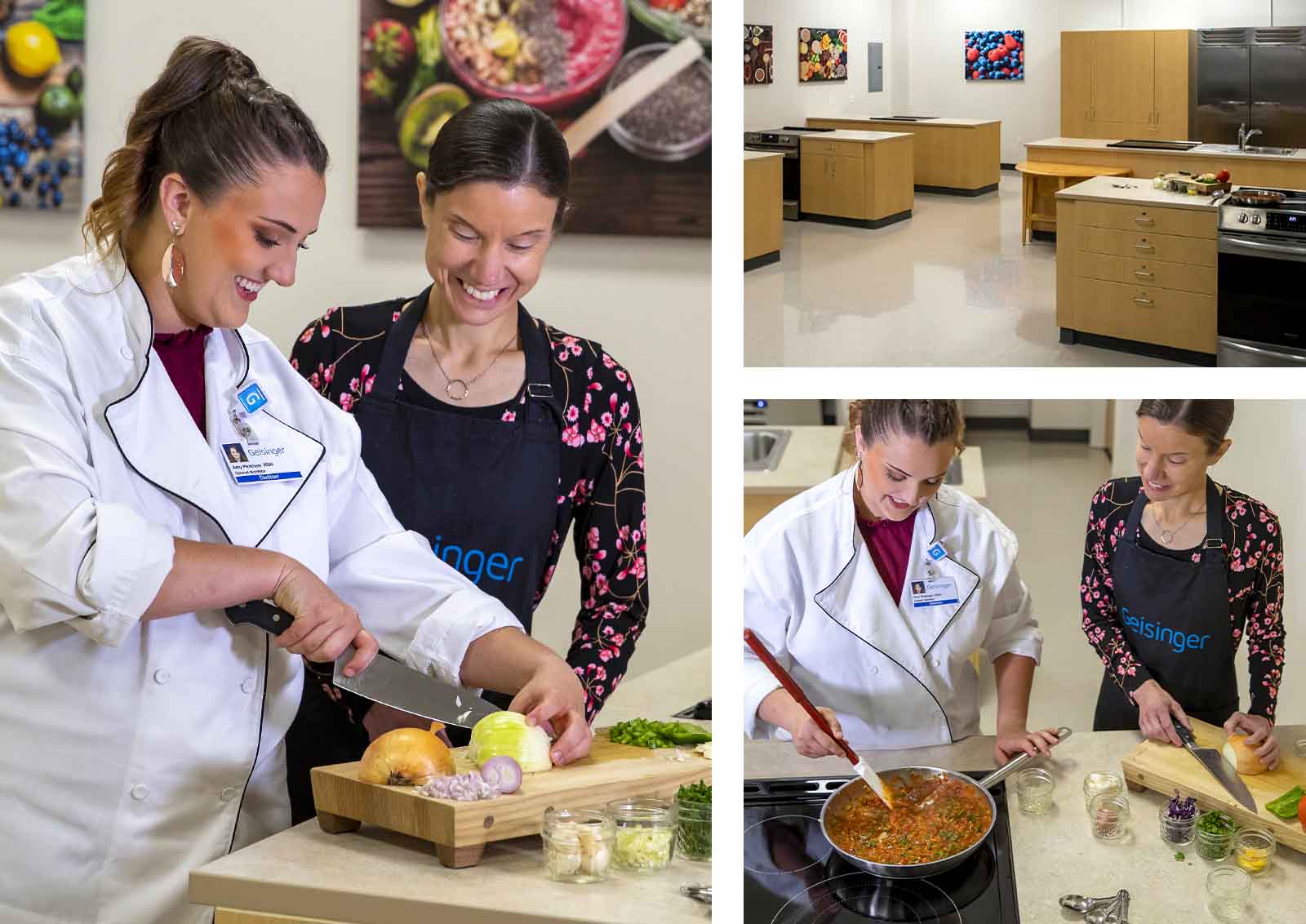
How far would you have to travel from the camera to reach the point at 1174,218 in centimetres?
72

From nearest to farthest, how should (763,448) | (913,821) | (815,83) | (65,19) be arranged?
(815,83) < (913,821) < (763,448) < (65,19)

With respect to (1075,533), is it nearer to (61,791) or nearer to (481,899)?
(481,899)

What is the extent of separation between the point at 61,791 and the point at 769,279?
2.69 ft

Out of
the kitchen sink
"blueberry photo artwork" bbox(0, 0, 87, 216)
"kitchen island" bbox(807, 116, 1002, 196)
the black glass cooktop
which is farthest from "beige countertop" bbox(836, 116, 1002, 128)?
"blueberry photo artwork" bbox(0, 0, 87, 216)

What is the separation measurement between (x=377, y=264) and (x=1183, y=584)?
3.12ft

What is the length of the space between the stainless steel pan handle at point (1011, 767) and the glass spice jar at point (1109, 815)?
0.16 feet

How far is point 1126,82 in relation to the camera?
622mm

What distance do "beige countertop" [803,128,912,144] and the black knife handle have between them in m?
0.64

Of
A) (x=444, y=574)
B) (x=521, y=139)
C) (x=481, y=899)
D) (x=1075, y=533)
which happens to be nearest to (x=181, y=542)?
(x=444, y=574)

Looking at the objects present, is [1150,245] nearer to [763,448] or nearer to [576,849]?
[763,448]

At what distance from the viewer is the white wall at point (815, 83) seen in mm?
608

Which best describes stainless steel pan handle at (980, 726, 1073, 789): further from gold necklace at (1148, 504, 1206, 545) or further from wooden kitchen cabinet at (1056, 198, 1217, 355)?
wooden kitchen cabinet at (1056, 198, 1217, 355)

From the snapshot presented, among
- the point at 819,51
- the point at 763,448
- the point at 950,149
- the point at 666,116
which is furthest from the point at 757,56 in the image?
the point at 666,116

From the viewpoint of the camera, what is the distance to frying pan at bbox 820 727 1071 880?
80cm
